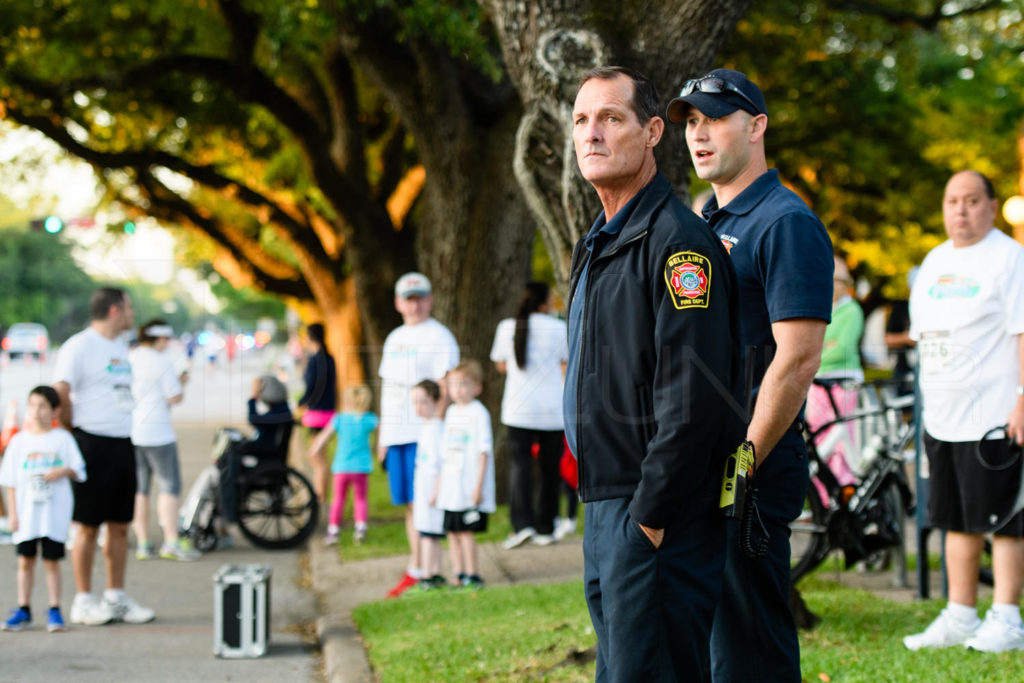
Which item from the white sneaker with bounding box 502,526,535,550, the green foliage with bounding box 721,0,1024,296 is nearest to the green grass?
the white sneaker with bounding box 502,526,535,550

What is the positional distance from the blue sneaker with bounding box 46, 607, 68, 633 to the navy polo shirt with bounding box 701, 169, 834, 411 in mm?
5183

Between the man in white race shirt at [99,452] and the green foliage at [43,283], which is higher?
the green foliage at [43,283]

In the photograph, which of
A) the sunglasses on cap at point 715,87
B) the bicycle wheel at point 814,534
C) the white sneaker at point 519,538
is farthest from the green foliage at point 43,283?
the sunglasses on cap at point 715,87

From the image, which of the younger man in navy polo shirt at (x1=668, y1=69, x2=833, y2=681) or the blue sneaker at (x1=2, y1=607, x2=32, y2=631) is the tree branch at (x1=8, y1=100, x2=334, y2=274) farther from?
the younger man in navy polo shirt at (x1=668, y1=69, x2=833, y2=681)

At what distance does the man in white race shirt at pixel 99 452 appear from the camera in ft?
23.6

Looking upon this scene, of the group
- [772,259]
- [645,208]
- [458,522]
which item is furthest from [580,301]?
[458,522]

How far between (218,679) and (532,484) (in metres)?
3.99

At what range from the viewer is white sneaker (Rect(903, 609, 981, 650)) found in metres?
5.33

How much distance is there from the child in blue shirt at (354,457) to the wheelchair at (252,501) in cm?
24

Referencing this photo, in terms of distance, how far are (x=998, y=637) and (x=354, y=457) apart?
6262mm

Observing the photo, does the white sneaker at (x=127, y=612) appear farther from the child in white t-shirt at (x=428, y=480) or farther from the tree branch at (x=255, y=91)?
the tree branch at (x=255, y=91)

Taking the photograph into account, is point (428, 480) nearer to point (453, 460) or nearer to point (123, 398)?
point (453, 460)

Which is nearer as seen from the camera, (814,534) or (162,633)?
(814,534)

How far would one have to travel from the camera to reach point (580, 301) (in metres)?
3.05
